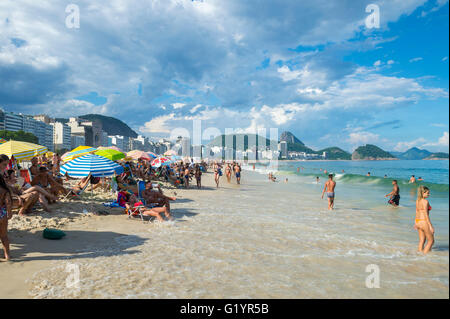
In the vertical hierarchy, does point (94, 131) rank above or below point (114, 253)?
above

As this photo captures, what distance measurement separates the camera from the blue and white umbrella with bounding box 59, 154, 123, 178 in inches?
332

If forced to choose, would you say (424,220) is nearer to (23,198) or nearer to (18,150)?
(23,198)

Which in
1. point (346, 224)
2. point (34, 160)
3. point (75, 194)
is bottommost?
point (346, 224)

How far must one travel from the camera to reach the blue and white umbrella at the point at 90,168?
8.44 m

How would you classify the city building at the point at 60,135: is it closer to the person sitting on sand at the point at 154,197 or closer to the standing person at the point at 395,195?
the person sitting on sand at the point at 154,197

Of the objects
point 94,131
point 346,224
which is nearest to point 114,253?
point 346,224

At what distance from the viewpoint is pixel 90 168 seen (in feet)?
27.8

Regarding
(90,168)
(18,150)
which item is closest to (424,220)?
(90,168)

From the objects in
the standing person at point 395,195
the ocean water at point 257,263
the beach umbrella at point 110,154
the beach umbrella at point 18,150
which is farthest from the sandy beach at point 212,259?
the beach umbrella at point 110,154

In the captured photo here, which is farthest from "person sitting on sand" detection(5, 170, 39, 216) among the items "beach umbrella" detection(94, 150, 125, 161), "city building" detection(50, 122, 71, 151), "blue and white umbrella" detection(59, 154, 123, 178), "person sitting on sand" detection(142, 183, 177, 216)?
"city building" detection(50, 122, 71, 151)
